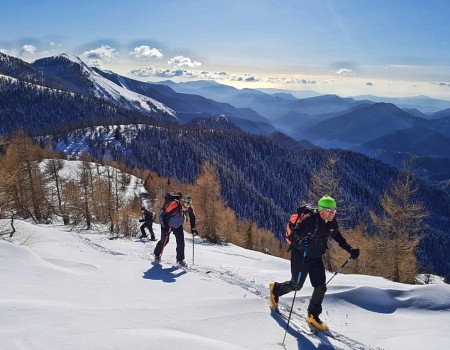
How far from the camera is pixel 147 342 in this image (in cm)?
554

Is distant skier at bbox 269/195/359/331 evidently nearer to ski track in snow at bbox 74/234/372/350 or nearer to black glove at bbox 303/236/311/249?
black glove at bbox 303/236/311/249

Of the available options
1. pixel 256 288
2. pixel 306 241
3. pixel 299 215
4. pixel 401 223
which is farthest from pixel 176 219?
pixel 401 223

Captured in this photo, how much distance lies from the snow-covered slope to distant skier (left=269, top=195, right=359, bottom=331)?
67 centimetres

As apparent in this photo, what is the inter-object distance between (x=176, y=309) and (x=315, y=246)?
3149 millimetres

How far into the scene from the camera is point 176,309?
24.2 feet

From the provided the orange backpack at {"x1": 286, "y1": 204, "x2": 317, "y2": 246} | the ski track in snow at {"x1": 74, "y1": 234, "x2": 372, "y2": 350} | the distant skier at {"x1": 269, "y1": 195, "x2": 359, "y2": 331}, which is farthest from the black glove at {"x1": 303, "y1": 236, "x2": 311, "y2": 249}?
the ski track in snow at {"x1": 74, "y1": 234, "x2": 372, "y2": 350}

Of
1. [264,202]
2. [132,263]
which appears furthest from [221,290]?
[264,202]

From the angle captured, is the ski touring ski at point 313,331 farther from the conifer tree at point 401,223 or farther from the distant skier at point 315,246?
the conifer tree at point 401,223

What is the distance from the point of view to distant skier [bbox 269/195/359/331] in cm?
746

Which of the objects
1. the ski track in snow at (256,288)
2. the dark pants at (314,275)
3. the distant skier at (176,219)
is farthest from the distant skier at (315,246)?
the distant skier at (176,219)

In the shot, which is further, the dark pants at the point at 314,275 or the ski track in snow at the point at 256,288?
the dark pants at the point at 314,275

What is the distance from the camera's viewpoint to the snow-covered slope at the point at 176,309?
225 inches

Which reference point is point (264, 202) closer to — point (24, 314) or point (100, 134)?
point (100, 134)

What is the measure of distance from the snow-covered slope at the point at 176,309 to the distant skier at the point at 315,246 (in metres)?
0.67
